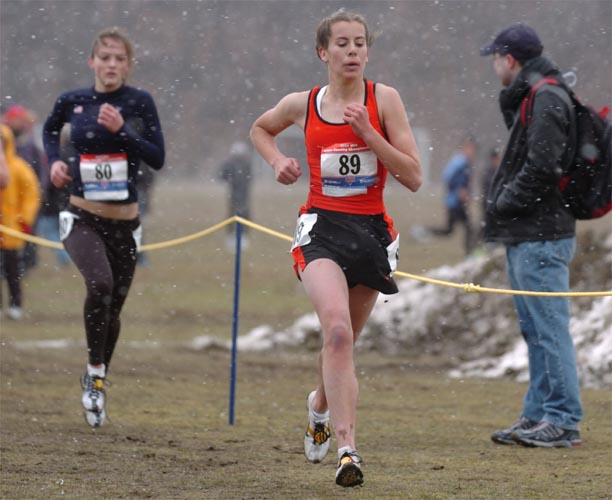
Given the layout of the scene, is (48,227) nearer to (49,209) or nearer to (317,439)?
(49,209)

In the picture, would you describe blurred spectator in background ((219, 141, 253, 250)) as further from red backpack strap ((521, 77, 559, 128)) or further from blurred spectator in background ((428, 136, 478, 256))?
red backpack strap ((521, 77, 559, 128))

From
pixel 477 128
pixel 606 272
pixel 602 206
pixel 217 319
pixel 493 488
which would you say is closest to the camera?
pixel 493 488

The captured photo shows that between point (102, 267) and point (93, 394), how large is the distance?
0.74 metres

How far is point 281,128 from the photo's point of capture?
5910mm

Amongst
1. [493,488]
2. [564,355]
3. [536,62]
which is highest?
[536,62]

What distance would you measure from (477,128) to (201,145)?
13237mm

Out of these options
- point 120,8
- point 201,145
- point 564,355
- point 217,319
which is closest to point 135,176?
point 564,355

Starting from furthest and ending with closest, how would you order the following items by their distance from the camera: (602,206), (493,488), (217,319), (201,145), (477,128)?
1. (201,145)
2. (477,128)
3. (217,319)
4. (602,206)
5. (493,488)

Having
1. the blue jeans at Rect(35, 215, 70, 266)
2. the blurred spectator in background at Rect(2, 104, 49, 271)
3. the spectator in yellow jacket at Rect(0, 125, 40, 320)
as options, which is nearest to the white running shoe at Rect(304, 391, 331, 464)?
the spectator in yellow jacket at Rect(0, 125, 40, 320)

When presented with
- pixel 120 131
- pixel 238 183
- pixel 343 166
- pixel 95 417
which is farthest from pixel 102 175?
pixel 238 183

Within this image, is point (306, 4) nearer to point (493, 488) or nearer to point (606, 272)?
point (606, 272)

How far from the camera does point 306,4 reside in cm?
5556

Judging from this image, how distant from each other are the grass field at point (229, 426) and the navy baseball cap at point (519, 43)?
7.34 ft

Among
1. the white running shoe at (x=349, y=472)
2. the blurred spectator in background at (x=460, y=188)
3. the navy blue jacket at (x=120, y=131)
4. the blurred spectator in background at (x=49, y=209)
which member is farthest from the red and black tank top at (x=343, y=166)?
the blurred spectator in background at (x=460, y=188)
